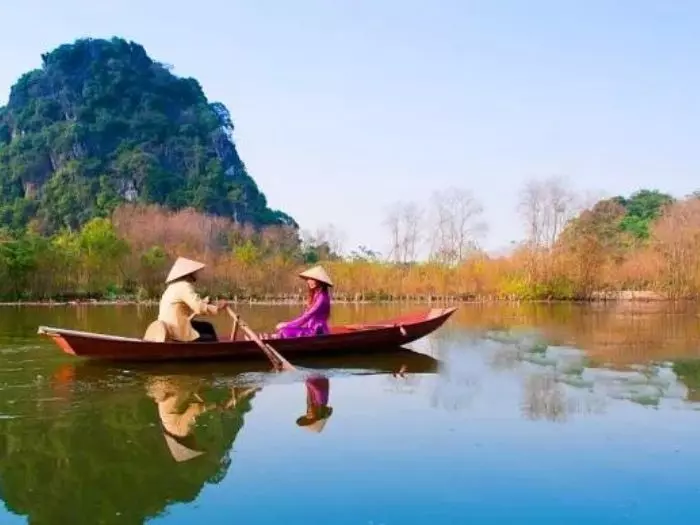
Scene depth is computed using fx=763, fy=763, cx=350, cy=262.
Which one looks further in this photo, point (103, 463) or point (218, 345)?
point (218, 345)

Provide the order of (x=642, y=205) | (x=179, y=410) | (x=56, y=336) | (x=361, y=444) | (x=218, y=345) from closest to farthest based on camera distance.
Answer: (x=361, y=444)
(x=179, y=410)
(x=56, y=336)
(x=218, y=345)
(x=642, y=205)

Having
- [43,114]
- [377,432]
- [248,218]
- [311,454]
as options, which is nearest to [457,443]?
[377,432]

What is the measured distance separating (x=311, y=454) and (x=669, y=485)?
1976mm

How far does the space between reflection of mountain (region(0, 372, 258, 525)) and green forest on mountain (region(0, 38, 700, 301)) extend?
1936 cm

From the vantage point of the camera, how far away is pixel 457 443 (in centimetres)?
481

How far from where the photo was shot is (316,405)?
239 inches

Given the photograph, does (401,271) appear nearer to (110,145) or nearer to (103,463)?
(103,463)

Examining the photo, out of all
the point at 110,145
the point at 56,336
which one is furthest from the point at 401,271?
the point at 110,145

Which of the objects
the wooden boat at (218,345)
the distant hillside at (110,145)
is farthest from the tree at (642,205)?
the wooden boat at (218,345)

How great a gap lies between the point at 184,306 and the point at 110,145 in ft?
160

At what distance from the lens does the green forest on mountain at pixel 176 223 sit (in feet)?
83.1

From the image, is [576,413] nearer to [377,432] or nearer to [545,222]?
[377,432]

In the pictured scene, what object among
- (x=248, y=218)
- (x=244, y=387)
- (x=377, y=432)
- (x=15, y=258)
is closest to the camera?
(x=377, y=432)

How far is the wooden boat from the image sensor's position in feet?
24.7
